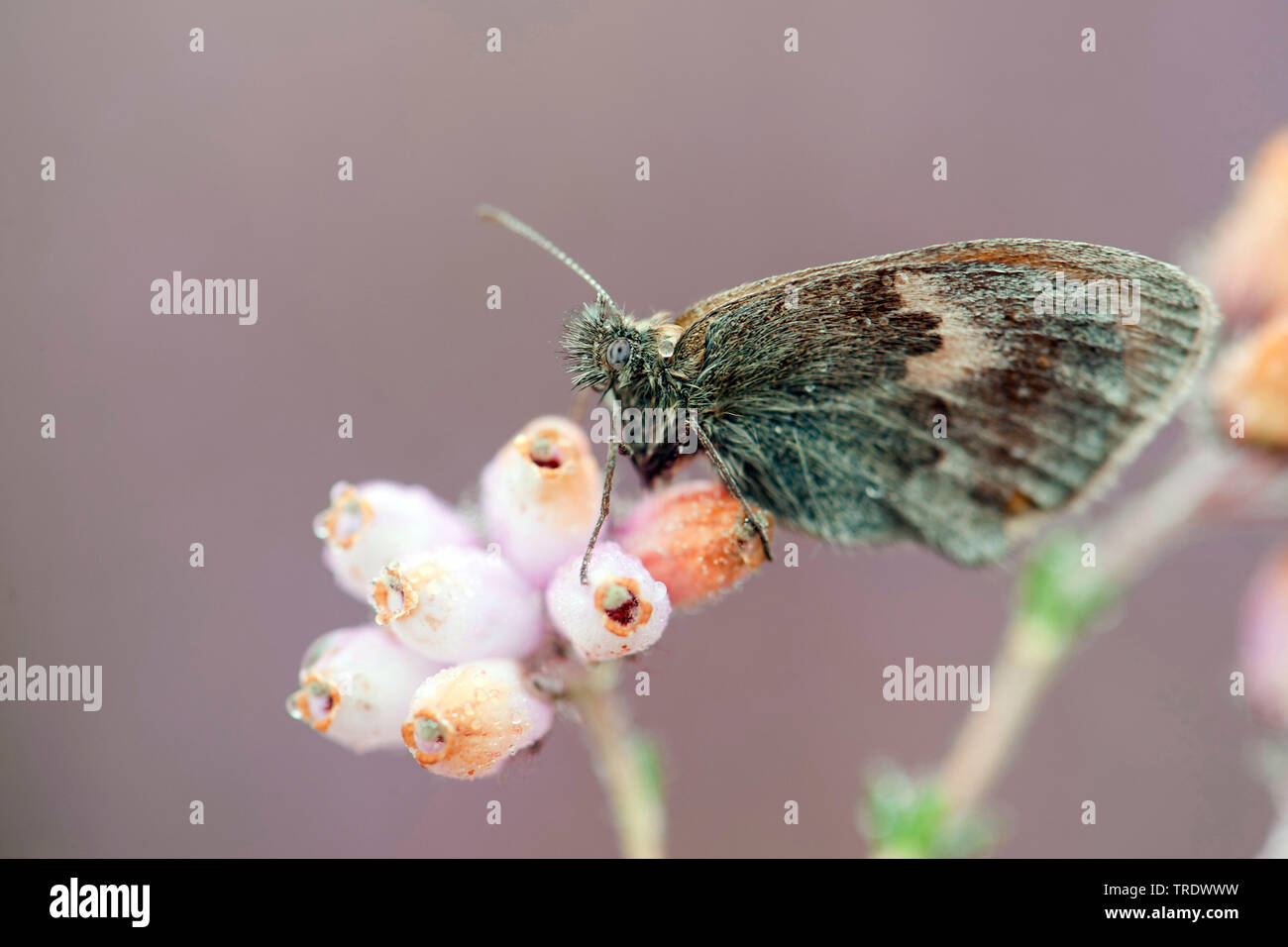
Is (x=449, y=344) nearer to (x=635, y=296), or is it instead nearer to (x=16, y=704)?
(x=635, y=296)

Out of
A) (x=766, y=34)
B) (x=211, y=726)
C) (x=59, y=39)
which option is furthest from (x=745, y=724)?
(x=59, y=39)

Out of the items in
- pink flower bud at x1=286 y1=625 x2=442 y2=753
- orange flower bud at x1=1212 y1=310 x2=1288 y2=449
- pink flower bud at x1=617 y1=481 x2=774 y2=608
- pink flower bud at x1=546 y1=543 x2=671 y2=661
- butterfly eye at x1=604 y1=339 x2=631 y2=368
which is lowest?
pink flower bud at x1=286 y1=625 x2=442 y2=753

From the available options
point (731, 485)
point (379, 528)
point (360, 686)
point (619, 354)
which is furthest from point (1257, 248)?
point (360, 686)

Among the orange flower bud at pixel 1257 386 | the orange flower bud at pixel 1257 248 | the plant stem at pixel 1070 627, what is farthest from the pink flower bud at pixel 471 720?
the orange flower bud at pixel 1257 248

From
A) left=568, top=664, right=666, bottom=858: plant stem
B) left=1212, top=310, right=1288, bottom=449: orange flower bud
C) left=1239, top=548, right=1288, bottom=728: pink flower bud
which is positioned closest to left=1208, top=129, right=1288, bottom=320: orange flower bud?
left=1212, top=310, right=1288, bottom=449: orange flower bud

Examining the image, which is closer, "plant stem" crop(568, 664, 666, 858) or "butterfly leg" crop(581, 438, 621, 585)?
"butterfly leg" crop(581, 438, 621, 585)

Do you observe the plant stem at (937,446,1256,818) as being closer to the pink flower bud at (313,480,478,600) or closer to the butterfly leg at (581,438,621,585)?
the butterfly leg at (581,438,621,585)

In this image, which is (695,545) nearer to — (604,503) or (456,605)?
(604,503)
